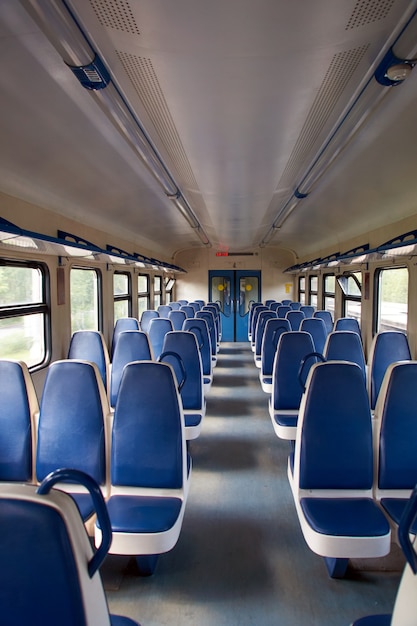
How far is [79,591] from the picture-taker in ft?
2.82

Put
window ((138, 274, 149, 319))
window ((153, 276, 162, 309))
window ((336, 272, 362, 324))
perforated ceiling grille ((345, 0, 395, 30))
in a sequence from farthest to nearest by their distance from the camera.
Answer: window ((153, 276, 162, 309))
window ((138, 274, 149, 319))
window ((336, 272, 362, 324))
perforated ceiling grille ((345, 0, 395, 30))

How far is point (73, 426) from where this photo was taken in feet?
7.20

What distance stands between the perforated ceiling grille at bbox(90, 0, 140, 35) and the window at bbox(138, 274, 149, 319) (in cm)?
681

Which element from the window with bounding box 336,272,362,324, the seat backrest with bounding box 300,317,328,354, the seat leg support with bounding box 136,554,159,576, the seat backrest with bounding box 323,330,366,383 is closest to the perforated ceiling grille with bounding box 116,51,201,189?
the seat backrest with bounding box 323,330,366,383

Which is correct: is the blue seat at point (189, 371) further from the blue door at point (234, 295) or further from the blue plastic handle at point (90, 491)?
the blue door at point (234, 295)

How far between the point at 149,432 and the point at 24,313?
2.17 m

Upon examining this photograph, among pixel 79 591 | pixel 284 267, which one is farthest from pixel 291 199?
pixel 284 267

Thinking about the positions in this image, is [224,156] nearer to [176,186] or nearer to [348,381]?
[176,186]

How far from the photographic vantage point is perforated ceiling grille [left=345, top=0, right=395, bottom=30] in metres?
1.38

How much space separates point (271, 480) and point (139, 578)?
146 centimetres

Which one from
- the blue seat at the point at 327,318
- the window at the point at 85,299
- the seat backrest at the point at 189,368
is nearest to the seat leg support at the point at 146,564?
the seat backrest at the point at 189,368

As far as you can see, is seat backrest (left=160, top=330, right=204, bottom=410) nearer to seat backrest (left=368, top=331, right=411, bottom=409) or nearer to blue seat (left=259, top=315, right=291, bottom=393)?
blue seat (left=259, top=315, right=291, bottom=393)

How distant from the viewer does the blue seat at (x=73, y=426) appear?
219 centimetres

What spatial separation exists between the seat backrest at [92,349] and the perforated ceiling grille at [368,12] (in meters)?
3.32
